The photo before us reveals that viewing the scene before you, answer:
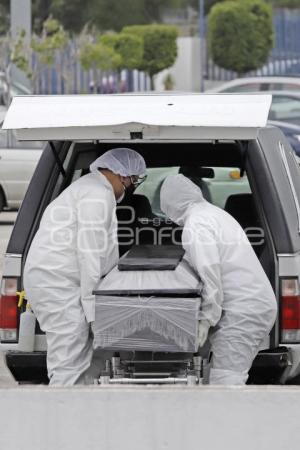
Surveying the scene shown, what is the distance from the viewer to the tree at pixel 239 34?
4466 centimetres

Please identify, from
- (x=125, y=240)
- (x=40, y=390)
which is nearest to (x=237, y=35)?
(x=125, y=240)

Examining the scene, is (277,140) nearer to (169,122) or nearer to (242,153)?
(242,153)

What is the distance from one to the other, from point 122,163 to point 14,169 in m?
12.2

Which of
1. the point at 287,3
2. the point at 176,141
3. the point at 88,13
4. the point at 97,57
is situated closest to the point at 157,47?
the point at 97,57

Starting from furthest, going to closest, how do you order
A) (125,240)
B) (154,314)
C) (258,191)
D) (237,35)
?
(237,35), (125,240), (258,191), (154,314)

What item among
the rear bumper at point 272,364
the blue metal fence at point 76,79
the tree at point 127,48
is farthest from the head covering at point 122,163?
the tree at point 127,48

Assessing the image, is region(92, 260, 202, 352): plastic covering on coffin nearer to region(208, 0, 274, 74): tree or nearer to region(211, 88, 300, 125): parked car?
region(211, 88, 300, 125): parked car

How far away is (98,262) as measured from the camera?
20.4ft

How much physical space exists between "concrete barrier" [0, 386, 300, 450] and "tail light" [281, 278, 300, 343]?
6.07 ft

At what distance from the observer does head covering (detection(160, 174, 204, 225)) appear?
6.47m

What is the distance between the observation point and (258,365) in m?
6.65

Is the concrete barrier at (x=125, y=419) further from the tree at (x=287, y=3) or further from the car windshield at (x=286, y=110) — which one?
the tree at (x=287, y=3)

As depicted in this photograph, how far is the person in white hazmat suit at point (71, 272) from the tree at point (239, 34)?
38.6 metres

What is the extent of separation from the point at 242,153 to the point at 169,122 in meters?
0.91
